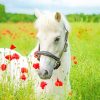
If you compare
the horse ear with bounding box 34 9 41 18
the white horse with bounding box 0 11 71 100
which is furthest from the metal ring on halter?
the horse ear with bounding box 34 9 41 18

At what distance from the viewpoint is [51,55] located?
4688mm

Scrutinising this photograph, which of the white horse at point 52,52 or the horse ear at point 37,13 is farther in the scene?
the horse ear at point 37,13

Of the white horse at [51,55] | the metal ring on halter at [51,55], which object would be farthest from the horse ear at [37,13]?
the metal ring on halter at [51,55]

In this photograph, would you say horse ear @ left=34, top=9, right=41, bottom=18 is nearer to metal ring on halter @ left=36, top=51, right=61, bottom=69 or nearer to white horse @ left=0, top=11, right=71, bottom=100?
white horse @ left=0, top=11, right=71, bottom=100

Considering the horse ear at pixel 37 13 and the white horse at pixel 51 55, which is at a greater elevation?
the horse ear at pixel 37 13

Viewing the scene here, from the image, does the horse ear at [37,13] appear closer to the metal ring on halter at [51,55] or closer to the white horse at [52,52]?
the white horse at [52,52]

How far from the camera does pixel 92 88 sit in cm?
625

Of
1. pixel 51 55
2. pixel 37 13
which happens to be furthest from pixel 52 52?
pixel 37 13

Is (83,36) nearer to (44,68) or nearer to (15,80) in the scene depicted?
(15,80)

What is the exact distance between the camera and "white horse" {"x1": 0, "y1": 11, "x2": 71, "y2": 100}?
4.65 meters

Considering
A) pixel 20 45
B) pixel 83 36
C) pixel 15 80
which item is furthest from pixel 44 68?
pixel 83 36

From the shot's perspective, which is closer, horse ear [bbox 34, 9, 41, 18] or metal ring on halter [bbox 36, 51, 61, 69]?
metal ring on halter [bbox 36, 51, 61, 69]

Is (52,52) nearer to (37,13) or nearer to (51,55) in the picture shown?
(51,55)

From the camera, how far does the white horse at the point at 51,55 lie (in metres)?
4.65
